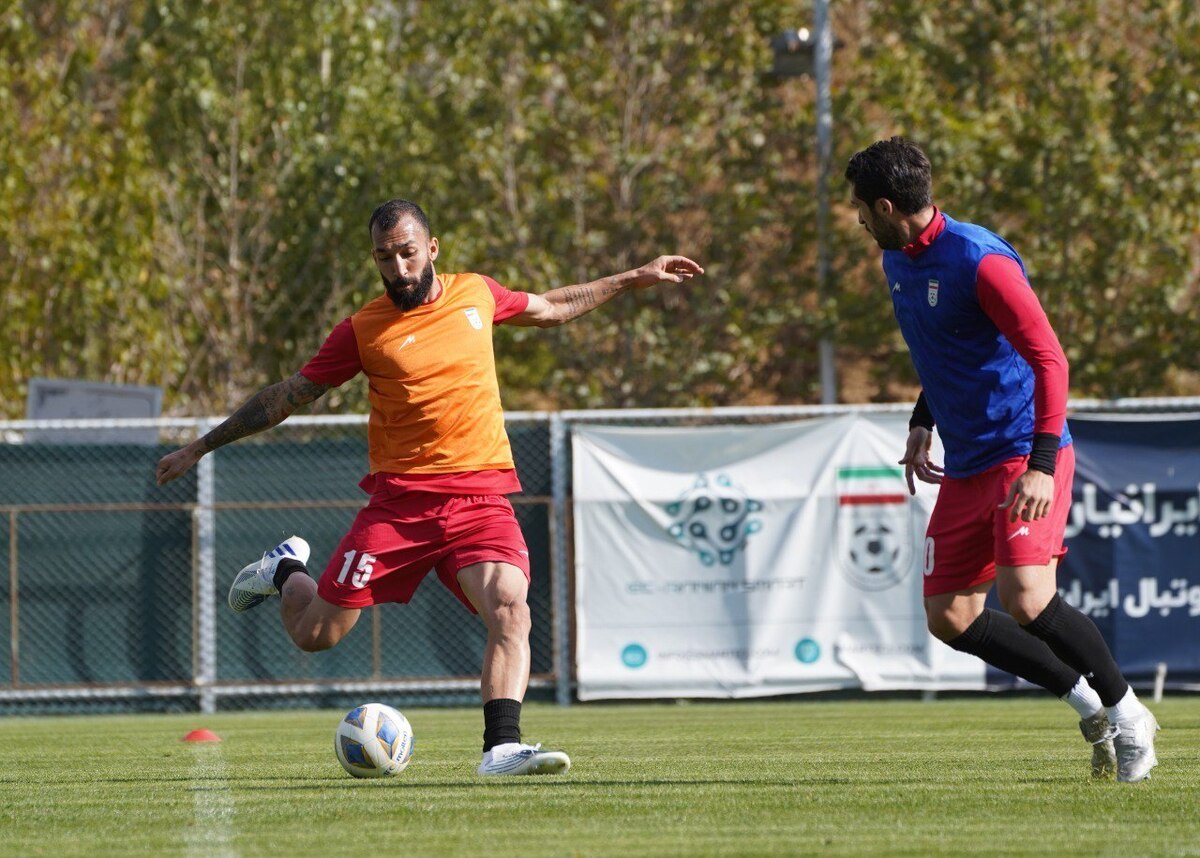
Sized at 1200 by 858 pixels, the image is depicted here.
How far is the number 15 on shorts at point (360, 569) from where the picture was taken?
6844 millimetres

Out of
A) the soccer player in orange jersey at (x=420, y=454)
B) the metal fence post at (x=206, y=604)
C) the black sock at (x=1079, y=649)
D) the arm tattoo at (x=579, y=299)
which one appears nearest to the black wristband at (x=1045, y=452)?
the black sock at (x=1079, y=649)

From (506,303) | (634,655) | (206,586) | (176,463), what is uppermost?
(506,303)

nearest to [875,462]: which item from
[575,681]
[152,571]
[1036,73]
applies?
[575,681]

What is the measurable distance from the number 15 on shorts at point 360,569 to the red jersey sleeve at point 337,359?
2.27ft

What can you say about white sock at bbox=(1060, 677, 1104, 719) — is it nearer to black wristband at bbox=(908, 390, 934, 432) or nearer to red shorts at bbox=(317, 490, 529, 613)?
black wristband at bbox=(908, 390, 934, 432)

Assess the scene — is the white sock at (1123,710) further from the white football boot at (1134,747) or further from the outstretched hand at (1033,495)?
the outstretched hand at (1033,495)

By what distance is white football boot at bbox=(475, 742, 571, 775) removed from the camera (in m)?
6.36

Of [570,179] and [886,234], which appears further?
[570,179]

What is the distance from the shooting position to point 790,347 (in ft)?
76.7

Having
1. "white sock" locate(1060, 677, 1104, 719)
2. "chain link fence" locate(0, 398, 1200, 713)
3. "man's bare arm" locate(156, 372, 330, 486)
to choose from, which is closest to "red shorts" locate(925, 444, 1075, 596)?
"white sock" locate(1060, 677, 1104, 719)

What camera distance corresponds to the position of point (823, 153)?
718 inches

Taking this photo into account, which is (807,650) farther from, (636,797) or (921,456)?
(636,797)

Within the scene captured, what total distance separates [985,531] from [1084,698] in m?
0.66

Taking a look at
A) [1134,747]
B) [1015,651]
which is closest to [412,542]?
[1015,651]
